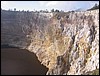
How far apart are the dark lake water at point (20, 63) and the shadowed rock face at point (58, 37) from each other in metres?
1.45

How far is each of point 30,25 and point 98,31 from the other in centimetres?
2498

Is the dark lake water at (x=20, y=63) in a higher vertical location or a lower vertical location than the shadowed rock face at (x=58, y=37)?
lower

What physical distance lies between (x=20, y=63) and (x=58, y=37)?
25.8 feet

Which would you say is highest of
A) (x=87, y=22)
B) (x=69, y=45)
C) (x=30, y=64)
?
(x=87, y=22)

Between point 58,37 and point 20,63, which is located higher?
point 58,37

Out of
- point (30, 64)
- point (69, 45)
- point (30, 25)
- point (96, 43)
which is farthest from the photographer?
point (30, 25)

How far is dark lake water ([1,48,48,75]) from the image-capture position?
32.7 meters

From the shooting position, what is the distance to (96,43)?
29781 mm

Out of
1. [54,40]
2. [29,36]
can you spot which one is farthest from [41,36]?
[54,40]

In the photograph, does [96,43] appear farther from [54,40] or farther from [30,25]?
[30,25]

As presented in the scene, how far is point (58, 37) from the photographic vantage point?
41.8m

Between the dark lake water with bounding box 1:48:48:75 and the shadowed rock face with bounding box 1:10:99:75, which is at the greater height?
the shadowed rock face with bounding box 1:10:99:75

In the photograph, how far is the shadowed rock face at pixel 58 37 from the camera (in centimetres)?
3093

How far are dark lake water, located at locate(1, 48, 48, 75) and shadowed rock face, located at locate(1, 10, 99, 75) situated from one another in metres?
1.45
